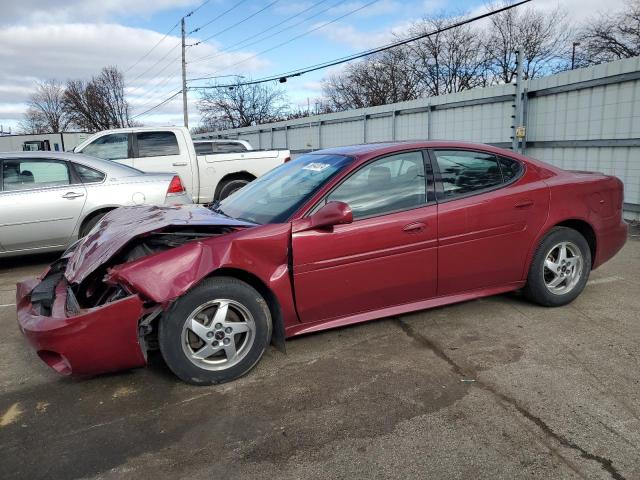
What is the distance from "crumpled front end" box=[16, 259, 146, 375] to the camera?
2934 millimetres

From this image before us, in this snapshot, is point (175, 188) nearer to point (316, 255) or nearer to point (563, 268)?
point (316, 255)

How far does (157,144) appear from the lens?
950cm

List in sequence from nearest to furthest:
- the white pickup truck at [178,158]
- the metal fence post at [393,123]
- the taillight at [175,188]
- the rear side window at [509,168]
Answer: the rear side window at [509,168]
the taillight at [175,188]
the white pickup truck at [178,158]
the metal fence post at [393,123]

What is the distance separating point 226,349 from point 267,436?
69cm

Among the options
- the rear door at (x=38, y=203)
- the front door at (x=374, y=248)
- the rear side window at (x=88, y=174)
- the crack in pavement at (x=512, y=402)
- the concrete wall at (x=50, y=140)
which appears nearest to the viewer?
the crack in pavement at (x=512, y=402)

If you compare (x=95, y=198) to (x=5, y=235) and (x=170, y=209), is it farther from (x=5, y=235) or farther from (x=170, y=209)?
(x=170, y=209)

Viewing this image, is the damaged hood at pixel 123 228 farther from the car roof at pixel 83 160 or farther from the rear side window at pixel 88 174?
the car roof at pixel 83 160

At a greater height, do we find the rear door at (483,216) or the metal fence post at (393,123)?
the metal fence post at (393,123)

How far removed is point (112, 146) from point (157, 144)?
79 cm

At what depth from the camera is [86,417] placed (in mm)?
2975

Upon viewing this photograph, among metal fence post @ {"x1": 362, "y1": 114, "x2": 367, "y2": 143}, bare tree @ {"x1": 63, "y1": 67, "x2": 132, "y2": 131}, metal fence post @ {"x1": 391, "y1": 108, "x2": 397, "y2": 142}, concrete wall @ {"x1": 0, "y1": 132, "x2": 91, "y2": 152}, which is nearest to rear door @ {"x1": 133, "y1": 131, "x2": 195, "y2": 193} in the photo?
metal fence post @ {"x1": 391, "y1": 108, "x2": 397, "y2": 142}

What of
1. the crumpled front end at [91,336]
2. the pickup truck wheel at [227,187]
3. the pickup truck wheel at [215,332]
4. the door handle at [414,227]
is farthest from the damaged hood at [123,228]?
the pickup truck wheel at [227,187]

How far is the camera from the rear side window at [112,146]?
9242 mm

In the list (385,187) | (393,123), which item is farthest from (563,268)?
(393,123)
